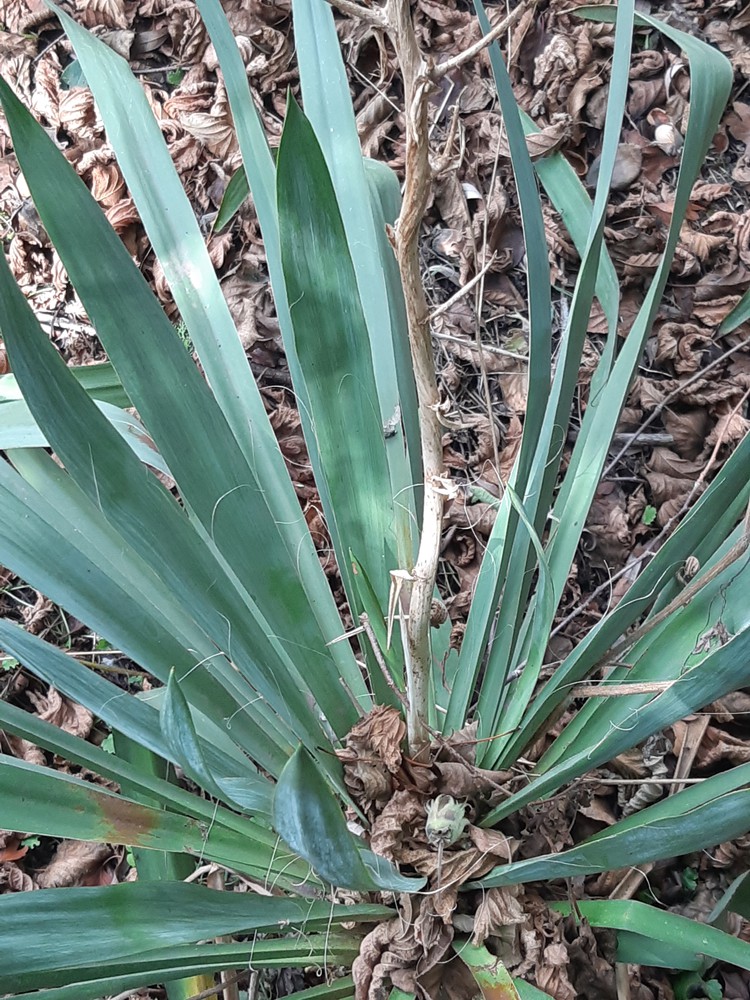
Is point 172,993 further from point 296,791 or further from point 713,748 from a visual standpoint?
point 713,748

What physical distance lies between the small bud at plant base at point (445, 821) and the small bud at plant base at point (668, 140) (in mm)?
1162

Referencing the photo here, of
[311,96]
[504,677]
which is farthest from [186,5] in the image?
[504,677]

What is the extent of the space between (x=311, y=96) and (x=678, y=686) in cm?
76

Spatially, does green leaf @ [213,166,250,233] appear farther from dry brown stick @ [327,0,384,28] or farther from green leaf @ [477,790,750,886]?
green leaf @ [477,790,750,886]

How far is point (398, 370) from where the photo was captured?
2.85 ft

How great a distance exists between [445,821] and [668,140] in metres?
1.20

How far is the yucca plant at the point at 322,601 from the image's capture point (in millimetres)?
566

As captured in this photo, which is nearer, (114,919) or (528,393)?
(114,919)

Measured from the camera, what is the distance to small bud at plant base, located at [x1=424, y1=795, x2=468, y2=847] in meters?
0.72

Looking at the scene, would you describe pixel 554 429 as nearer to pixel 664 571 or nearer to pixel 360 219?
pixel 664 571

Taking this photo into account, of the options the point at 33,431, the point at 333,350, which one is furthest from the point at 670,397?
the point at 33,431

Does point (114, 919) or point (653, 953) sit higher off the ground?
point (114, 919)

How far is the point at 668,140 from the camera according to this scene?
134cm

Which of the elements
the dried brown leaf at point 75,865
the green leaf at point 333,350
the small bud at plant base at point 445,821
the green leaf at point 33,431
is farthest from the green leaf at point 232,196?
the dried brown leaf at point 75,865
